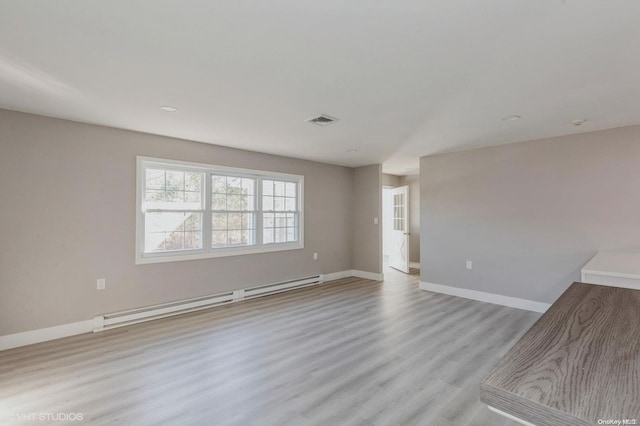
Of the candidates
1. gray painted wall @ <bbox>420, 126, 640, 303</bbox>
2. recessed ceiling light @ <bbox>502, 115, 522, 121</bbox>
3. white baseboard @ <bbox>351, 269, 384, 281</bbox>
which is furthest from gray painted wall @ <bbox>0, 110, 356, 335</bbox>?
recessed ceiling light @ <bbox>502, 115, 522, 121</bbox>

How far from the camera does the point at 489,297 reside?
472cm

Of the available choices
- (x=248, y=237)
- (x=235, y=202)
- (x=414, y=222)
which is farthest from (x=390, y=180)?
(x=235, y=202)

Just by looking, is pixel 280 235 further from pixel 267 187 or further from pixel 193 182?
pixel 193 182

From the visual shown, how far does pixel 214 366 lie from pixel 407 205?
5644 mm

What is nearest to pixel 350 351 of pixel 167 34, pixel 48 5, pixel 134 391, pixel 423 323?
pixel 423 323

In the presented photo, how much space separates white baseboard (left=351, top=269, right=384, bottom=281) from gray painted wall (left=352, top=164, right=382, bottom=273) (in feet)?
0.21

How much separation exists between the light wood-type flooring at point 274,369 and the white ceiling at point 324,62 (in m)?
2.40

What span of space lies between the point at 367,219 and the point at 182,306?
3805 millimetres

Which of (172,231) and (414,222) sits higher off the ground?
(414,222)

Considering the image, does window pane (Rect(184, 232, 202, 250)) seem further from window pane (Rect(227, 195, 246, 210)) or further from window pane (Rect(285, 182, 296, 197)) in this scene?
window pane (Rect(285, 182, 296, 197))

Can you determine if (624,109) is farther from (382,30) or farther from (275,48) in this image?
(275,48)

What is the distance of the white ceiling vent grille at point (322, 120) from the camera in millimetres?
3379

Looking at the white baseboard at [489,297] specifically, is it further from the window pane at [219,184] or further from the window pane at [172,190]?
the window pane at [172,190]

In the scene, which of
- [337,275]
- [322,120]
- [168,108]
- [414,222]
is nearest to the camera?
[168,108]
